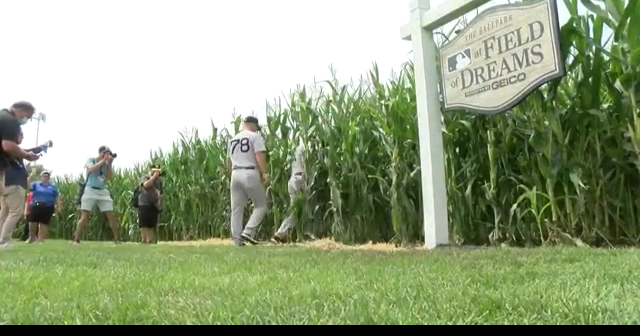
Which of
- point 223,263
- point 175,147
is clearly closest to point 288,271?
point 223,263

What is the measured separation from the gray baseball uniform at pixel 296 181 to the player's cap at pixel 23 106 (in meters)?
3.02

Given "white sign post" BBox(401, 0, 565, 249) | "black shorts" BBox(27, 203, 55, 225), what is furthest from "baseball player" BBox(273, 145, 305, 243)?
"black shorts" BBox(27, 203, 55, 225)

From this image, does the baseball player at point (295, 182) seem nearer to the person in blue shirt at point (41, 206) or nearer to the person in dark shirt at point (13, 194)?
the person in dark shirt at point (13, 194)

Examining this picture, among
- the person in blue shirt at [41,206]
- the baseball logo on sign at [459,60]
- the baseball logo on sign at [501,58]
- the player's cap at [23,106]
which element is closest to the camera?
the baseball logo on sign at [501,58]

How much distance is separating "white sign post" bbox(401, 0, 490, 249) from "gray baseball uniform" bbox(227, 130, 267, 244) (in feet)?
7.72

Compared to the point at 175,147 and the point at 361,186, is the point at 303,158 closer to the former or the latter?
the point at 361,186

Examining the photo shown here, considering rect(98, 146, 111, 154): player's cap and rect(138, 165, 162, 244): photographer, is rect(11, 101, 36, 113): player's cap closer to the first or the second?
rect(98, 146, 111, 154): player's cap

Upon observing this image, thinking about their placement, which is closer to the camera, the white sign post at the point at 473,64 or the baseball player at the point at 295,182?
the white sign post at the point at 473,64

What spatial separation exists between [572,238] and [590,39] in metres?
1.53

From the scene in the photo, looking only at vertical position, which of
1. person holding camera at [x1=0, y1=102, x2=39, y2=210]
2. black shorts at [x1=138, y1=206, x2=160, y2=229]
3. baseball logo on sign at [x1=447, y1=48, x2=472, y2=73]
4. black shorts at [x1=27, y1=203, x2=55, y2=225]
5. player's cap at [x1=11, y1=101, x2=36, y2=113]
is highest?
player's cap at [x1=11, y1=101, x2=36, y2=113]

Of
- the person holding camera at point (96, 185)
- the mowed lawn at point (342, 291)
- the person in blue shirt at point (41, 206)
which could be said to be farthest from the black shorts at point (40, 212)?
the mowed lawn at point (342, 291)

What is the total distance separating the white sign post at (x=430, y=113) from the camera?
183 inches

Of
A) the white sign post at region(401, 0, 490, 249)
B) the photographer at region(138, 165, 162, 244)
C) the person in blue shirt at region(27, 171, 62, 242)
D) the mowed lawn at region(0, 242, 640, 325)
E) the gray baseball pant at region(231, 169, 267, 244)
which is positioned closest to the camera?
the mowed lawn at region(0, 242, 640, 325)

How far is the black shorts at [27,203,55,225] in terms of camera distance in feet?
31.9
